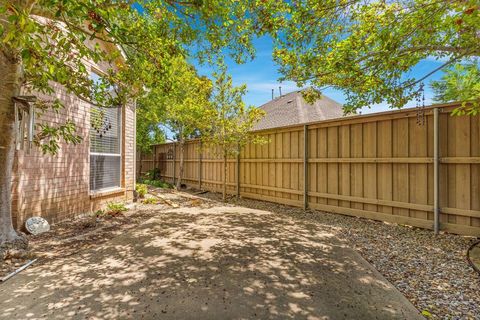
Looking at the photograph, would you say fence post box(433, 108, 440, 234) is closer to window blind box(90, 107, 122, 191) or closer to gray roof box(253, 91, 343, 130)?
window blind box(90, 107, 122, 191)

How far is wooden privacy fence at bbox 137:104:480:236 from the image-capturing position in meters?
4.35

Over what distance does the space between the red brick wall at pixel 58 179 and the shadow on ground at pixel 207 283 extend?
1.52 meters

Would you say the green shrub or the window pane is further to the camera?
the green shrub

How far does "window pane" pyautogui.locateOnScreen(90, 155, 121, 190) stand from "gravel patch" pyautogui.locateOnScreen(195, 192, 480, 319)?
16.9 ft

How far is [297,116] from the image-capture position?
12.7 m

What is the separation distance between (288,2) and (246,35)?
96 centimetres

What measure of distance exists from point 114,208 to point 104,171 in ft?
3.24

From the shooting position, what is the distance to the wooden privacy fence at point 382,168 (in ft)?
14.3

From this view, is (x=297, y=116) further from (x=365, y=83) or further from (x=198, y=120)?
(x=365, y=83)

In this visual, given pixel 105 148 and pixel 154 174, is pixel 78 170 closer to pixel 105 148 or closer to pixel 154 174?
pixel 105 148

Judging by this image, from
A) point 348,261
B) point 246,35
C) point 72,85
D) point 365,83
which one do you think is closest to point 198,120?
point 246,35

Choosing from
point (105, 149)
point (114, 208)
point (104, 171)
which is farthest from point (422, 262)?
point (105, 149)

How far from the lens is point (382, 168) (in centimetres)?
537

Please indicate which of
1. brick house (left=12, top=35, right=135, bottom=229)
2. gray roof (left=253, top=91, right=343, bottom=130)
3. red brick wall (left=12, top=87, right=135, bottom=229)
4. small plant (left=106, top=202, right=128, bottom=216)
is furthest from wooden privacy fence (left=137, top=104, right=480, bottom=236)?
gray roof (left=253, top=91, right=343, bottom=130)
